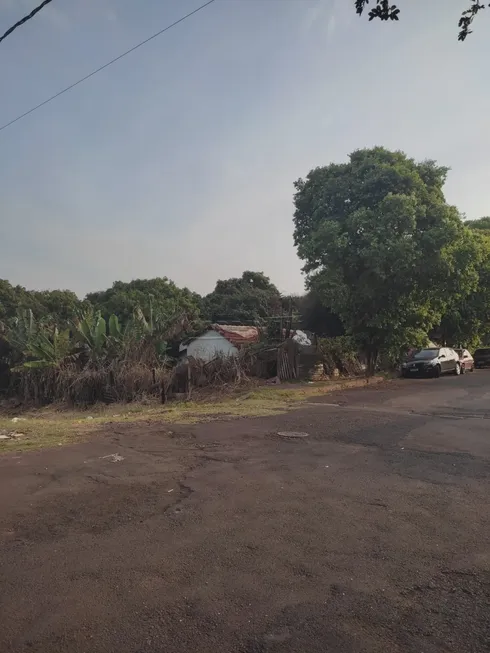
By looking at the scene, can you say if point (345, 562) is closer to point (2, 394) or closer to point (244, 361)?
point (244, 361)

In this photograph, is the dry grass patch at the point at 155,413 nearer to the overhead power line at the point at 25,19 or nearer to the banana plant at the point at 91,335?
the banana plant at the point at 91,335

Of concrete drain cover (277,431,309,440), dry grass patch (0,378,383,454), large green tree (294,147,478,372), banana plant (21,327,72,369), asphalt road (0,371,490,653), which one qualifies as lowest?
asphalt road (0,371,490,653)

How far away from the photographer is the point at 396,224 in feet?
65.1

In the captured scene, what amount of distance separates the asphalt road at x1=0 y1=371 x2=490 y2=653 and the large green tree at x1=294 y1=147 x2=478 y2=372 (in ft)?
40.6

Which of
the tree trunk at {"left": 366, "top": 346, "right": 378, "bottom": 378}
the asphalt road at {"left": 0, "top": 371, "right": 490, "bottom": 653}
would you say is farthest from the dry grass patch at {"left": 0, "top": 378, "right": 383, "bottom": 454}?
the tree trunk at {"left": 366, "top": 346, "right": 378, "bottom": 378}

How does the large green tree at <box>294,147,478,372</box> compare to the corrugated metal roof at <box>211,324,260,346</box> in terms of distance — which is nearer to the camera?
the large green tree at <box>294,147,478,372</box>

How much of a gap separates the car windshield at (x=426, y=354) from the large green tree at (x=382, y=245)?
1310 millimetres

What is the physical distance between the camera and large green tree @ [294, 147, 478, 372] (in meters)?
19.8

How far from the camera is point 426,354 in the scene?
80.6 feet

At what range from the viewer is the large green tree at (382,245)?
64.9 ft

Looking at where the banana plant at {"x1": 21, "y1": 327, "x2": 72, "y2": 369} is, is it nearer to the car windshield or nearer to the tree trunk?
the tree trunk

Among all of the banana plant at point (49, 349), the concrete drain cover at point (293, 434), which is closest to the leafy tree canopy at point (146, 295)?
the banana plant at point (49, 349)

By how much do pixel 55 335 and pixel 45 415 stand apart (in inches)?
160

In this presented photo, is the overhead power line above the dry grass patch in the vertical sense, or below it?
above
